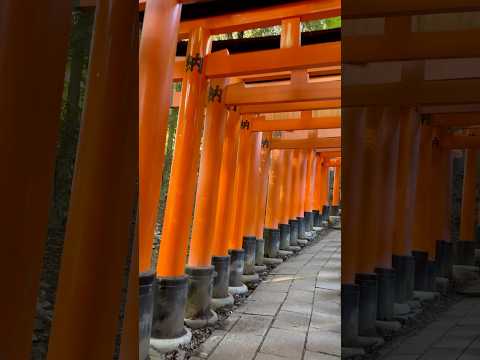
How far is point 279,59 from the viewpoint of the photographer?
18.7ft

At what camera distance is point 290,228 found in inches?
660

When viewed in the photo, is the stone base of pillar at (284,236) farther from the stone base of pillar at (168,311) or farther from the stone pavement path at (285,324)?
the stone base of pillar at (168,311)

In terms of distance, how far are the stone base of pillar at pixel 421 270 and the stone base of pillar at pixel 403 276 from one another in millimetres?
11

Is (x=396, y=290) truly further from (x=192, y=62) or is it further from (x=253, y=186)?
(x=253, y=186)

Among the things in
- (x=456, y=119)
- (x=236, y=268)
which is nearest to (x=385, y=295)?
(x=456, y=119)

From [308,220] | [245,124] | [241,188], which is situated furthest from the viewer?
[308,220]

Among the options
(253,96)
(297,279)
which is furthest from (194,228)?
(297,279)

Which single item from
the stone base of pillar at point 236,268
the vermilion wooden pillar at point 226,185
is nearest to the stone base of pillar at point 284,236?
the stone base of pillar at point 236,268

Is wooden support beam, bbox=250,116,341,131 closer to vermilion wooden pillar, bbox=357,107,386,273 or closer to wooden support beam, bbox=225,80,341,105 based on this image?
wooden support beam, bbox=225,80,341,105

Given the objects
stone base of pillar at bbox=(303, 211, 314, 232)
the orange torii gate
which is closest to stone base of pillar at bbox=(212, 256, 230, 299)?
the orange torii gate

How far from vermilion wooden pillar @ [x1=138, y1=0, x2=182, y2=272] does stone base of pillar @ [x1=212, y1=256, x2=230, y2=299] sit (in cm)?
413

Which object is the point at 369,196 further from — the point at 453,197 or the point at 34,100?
the point at 34,100

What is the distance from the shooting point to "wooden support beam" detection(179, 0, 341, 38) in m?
5.84

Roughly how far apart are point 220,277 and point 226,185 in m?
1.97
